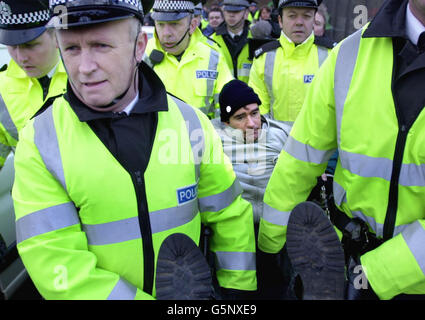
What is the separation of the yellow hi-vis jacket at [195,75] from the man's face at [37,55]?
4.11 feet

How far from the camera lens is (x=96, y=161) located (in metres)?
1.38

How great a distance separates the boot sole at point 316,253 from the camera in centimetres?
146

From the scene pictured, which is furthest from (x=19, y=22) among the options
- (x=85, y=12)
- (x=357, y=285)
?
(x=357, y=285)

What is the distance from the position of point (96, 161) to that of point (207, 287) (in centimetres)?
60

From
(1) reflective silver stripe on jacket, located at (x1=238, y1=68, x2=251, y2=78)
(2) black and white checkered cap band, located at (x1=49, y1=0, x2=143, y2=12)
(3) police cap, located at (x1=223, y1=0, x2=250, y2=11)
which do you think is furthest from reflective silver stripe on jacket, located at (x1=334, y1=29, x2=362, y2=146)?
(3) police cap, located at (x1=223, y1=0, x2=250, y2=11)

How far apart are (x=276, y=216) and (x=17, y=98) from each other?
5.70 feet

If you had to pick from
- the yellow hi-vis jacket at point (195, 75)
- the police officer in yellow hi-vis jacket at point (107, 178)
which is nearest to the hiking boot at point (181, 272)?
the police officer in yellow hi-vis jacket at point (107, 178)

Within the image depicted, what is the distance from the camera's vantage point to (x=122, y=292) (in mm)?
1375

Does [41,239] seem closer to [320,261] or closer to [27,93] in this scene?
[320,261]

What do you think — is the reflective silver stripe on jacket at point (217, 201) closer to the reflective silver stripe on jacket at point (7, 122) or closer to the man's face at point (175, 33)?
the reflective silver stripe on jacket at point (7, 122)

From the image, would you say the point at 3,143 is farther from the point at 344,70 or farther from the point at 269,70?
the point at 269,70

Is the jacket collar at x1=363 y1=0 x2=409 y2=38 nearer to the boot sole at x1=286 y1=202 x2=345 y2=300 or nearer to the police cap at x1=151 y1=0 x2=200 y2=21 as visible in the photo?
the boot sole at x1=286 y1=202 x2=345 y2=300

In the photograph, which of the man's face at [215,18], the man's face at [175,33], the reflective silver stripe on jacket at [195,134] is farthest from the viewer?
the man's face at [215,18]

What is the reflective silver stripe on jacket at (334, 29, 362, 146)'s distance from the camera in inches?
58.9
